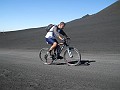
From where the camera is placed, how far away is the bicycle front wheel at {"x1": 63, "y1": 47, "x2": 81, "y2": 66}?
963 centimetres

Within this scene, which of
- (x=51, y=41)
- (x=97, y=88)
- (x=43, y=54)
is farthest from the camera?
(x=43, y=54)

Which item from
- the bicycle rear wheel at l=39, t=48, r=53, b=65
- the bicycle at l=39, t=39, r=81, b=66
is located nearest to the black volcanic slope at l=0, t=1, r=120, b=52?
the bicycle rear wheel at l=39, t=48, r=53, b=65

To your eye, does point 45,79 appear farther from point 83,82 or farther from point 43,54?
point 43,54

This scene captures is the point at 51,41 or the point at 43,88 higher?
the point at 51,41

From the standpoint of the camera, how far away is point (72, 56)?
9.77 metres

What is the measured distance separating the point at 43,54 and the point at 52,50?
83cm

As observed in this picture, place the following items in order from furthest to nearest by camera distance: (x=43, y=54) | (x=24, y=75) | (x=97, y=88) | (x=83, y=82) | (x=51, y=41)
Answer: (x=43, y=54) → (x=51, y=41) → (x=24, y=75) → (x=83, y=82) → (x=97, y=88)

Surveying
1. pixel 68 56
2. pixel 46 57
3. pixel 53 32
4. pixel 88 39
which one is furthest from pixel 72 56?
pixel 88 39

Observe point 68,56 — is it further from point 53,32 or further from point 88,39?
point 88,39

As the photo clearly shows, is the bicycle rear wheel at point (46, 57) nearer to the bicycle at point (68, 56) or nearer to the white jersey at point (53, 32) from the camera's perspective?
the bicycle at point (68, 56)

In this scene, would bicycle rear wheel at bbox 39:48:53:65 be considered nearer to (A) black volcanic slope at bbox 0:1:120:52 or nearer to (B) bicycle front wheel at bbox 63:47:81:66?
(B) bicycle front wheel at bbox 63:47:81:66

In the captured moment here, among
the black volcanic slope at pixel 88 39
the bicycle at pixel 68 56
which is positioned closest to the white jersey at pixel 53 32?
the bicycle at pixel 68 56

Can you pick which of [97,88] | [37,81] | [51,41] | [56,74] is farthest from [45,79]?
[51,41]

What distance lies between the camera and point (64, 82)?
6.38 m
